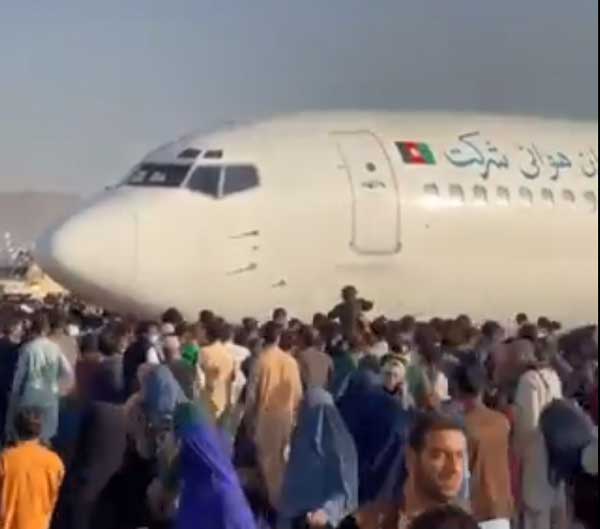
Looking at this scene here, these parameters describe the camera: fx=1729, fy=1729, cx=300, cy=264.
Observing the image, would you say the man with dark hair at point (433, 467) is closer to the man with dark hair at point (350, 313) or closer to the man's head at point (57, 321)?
the man with dark hair at point (350, 313)

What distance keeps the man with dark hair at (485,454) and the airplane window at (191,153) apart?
12.2 m

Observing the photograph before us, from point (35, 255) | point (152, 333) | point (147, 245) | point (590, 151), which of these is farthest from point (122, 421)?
point (590, 151)

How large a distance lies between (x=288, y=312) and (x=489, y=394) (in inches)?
400

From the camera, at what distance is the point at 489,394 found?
11.6m

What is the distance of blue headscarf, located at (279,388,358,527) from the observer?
8.30m

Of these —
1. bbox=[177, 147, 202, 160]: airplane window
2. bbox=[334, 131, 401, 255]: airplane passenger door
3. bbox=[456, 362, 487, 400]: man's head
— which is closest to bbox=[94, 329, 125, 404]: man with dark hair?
bbox=[456, 362, 487, 400]: man's head

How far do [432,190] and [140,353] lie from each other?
8406mm

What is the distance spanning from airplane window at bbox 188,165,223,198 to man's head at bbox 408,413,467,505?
1586 centimetres

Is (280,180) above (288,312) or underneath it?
above

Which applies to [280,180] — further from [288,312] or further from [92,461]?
[92,461]

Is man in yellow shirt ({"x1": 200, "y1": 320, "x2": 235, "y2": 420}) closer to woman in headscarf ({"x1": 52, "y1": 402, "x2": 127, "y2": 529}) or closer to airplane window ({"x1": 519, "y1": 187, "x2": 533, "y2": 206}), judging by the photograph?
woman in headscarf ({"x1": 52, "y1": 402, "x2": 127, "y2": 529})

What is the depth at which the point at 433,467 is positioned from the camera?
5.38 metres

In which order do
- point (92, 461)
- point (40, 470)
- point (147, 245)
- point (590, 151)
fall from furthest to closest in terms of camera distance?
point (590, 151), point (147, 245), point (92, 461), point (40, 470)

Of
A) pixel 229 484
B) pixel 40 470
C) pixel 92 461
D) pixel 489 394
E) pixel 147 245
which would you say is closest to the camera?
pixel 229 484
